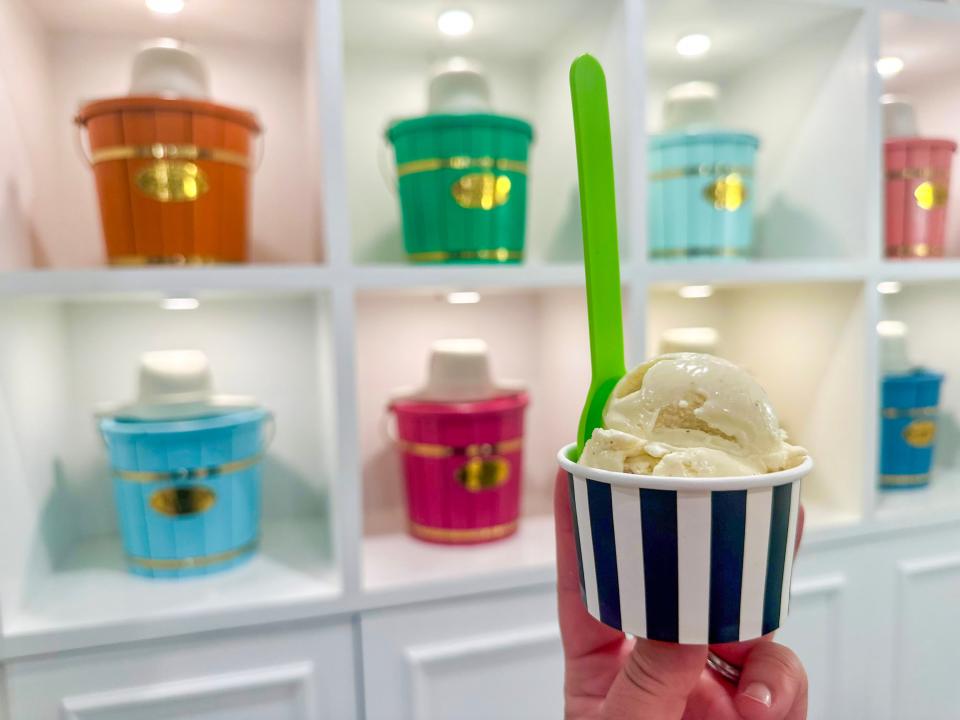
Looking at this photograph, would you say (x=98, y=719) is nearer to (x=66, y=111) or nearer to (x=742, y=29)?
(x=66, y=111)

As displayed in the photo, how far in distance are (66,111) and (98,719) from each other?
2.44 feet

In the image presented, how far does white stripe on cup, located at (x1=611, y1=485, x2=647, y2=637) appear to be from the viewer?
1.15 ft

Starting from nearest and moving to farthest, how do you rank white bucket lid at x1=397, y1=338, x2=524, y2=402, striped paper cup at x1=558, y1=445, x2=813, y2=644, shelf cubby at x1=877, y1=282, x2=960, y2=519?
striped paper cup at x1=558, y1=445, x2=813, y2=644
white bucket lid at x1=397, y1=338, x2=524, y2=402
shelf cubby at x1=877, y1=282, x2=960, y2=519

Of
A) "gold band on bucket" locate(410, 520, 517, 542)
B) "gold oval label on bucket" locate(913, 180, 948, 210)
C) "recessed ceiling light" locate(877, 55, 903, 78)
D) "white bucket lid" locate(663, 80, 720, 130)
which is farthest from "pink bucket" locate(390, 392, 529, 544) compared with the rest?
"recessed ceiling light" locate(877, 55, 903, 78)

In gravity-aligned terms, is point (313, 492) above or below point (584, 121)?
below

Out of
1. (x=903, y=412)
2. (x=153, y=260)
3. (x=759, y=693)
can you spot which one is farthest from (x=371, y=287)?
(x=903, y=412)

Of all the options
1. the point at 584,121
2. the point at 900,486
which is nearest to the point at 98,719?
the point at 584,121

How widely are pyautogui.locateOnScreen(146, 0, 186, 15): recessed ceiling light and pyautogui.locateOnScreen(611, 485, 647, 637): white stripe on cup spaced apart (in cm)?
82

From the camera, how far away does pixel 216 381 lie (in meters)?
1.02

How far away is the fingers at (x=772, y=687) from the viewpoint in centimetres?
38

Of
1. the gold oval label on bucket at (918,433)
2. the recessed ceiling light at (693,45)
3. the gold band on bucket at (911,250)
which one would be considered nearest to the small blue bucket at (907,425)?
the gold oval label on bucket at (918,433)

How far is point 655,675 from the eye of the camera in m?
0.36

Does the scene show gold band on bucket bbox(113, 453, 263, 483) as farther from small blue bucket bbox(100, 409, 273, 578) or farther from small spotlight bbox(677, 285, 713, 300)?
small spotlight bbox(677, 285, 713, 300)

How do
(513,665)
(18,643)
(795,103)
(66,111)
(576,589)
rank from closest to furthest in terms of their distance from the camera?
(576,589), (18,643), (513,665), (66,111), (795,103)
